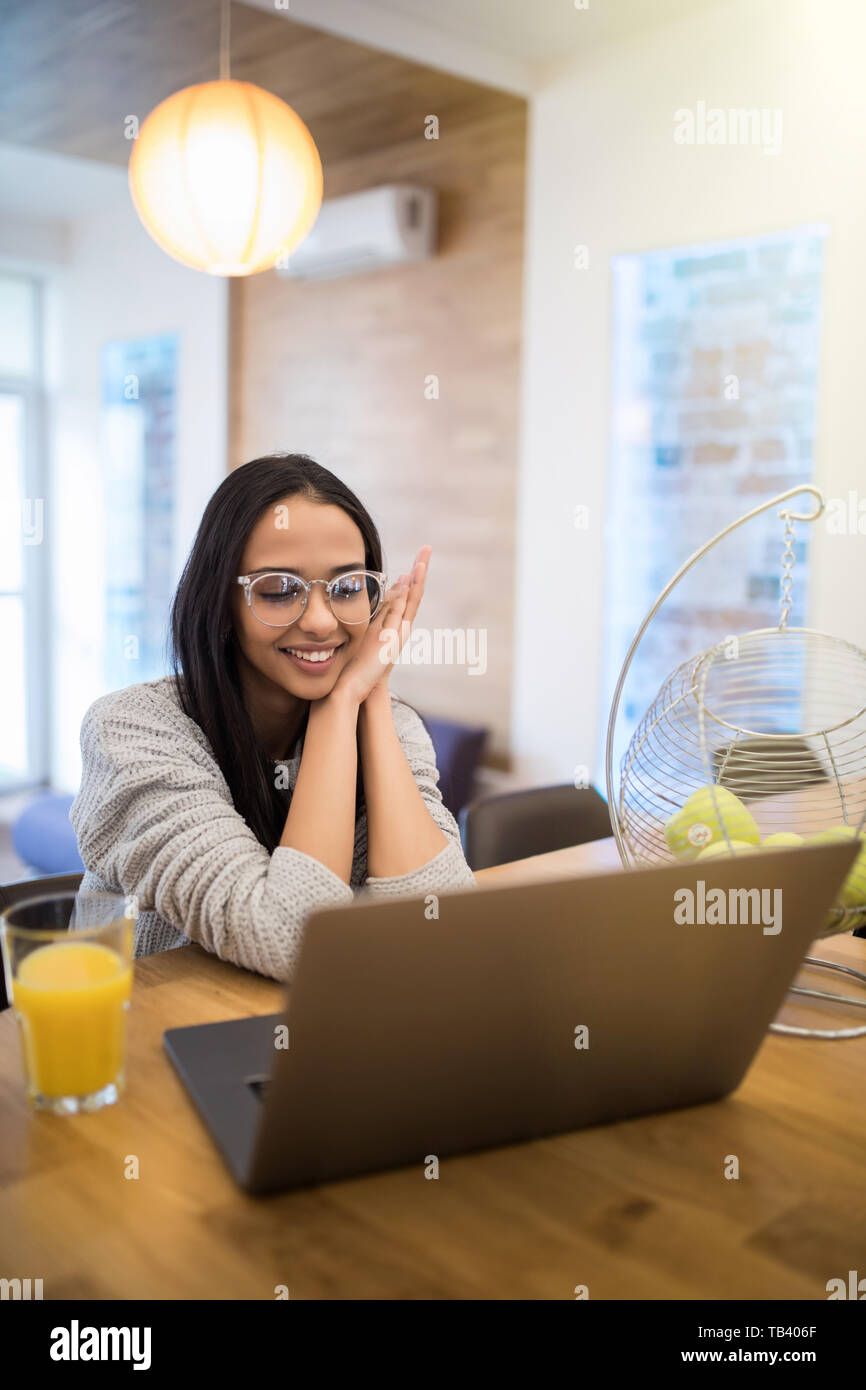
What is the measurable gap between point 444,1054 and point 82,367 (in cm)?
540

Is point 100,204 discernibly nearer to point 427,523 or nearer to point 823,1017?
point 427,523

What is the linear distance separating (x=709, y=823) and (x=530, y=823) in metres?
0.78

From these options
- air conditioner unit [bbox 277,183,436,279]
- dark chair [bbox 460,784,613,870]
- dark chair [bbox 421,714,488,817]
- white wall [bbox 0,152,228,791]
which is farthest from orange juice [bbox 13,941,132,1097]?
white wall [bbox 0,152,228,791]

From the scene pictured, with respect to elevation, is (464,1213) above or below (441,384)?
below

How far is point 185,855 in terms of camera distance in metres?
1.14

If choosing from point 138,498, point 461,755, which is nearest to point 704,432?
point 461,755

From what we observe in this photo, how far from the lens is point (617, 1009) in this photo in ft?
2.48

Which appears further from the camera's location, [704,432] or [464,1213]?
[704,432]

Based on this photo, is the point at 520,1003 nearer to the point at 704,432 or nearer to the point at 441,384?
the point at 704,432

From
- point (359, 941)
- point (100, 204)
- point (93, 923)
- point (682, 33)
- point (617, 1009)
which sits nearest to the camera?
point (359, 941)

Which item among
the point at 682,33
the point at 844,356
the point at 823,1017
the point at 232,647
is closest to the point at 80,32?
the point at 682,33

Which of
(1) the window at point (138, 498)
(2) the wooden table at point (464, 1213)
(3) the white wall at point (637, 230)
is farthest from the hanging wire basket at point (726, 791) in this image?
(1) the window at point (138, 498)

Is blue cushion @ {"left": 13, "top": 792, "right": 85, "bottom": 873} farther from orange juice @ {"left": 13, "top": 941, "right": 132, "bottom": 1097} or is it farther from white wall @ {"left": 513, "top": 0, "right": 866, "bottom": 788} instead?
orange juice @ {"left": 13, "top": 941, "right": 132, "bottom": 1097}

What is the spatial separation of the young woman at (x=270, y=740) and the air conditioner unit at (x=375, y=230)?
246 centimetres
